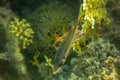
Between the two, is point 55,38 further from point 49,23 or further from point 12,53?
point 12,53

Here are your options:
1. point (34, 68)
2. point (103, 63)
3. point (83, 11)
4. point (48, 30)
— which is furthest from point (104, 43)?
point (34, 68)

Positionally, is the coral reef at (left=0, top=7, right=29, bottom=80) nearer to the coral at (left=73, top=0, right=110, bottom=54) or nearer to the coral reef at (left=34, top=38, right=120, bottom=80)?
the coral reef at (left=34, top=38, right=120, bottom=80)

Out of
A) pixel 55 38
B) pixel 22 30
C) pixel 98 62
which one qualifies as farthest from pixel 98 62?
pixel 22 30

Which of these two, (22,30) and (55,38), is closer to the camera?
(22,30)

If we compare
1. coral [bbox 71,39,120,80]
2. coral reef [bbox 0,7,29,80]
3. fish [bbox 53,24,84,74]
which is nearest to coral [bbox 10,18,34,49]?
coral reef [bbox 0,7,29,80]

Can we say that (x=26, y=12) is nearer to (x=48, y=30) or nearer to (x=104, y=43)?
(x=48, y=30)

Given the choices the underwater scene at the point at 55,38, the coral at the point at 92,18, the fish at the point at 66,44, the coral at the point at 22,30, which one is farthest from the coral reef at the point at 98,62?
the fish at the point at 66,44

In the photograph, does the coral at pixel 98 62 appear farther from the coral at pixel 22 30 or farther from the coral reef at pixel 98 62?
the coral at pixel 22 30
